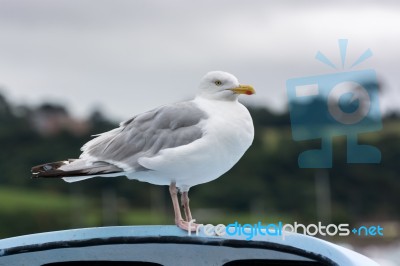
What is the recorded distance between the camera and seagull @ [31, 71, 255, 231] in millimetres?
3268

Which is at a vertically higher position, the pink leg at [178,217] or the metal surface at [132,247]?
the pink leg at [178,217]

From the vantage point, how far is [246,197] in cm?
4303

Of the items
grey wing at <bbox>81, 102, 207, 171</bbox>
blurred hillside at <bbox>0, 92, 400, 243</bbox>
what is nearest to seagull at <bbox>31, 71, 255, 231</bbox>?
grey wing at <bbox>81, 102, 207, 171</bbox>

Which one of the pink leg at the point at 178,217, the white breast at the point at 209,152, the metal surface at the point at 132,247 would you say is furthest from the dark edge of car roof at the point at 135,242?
the white breast at the point at 209,152

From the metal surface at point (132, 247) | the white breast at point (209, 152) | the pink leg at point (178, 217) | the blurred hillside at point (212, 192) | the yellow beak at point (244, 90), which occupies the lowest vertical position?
the metal surface at point (132, 247)

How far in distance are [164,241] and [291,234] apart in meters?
0.32

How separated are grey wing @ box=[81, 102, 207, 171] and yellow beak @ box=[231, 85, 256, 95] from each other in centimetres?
14

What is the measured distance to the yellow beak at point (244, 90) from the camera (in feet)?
11.2

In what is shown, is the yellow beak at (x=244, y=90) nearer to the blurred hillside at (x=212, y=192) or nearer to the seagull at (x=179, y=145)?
the seagull at (x=179, y=145)

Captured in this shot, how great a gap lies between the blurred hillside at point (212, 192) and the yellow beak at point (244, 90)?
117ft

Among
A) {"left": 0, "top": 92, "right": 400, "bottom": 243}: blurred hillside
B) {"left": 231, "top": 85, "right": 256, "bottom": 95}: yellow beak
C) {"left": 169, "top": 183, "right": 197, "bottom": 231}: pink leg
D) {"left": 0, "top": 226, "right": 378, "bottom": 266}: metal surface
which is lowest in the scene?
{"left": 0, "top": 226, "right": 378, "bottom": 266}: metal surface

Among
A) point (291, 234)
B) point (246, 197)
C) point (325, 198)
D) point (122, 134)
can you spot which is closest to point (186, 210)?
point (122, 134)

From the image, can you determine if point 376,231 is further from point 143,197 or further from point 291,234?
point 143,197

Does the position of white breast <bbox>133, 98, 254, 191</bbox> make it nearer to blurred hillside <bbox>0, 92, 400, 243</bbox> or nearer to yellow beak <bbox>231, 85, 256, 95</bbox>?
yellow beak <bbox>231, 85, 256, 95</bbox>
